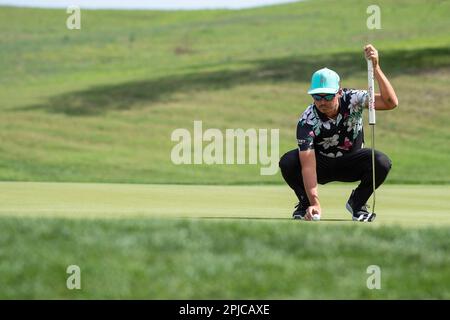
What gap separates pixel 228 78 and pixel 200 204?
81.1 ft

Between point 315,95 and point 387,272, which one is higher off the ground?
point 315,95

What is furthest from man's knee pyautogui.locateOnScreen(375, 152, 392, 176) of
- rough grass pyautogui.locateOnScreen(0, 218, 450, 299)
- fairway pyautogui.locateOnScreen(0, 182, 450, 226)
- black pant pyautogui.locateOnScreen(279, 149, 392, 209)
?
rough grass pyautogui.locateOnScreen(0, 218, 450, 299)

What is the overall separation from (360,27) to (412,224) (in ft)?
122

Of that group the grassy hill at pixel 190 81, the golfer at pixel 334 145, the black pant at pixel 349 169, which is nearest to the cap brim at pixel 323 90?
the golfer at pixel 334 145

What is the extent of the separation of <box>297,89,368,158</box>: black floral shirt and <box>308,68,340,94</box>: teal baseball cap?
265 millimetres

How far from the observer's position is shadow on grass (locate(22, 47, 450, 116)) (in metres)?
31.8

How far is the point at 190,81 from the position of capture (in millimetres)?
34688

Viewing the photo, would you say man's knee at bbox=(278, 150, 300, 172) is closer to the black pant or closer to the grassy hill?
the black pant

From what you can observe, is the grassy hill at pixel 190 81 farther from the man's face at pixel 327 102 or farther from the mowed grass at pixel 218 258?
the mowed grass at pixel 218 258

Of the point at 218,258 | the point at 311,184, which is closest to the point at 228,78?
the point at 311,184

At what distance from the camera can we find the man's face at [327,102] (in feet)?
26.0
